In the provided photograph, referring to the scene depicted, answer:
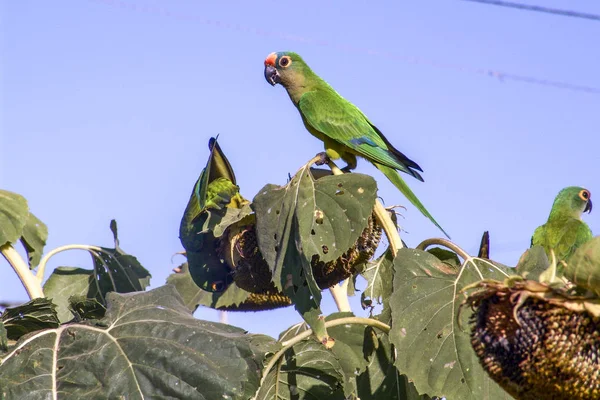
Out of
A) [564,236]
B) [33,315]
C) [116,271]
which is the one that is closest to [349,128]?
[116,271]

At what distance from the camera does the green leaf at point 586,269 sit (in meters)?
1.66

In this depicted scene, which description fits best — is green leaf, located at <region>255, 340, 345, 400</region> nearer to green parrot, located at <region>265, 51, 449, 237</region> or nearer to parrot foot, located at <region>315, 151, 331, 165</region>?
parrot foot, located at <region>315, 151, 331, 165</region>

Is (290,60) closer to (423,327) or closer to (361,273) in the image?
(361,273)

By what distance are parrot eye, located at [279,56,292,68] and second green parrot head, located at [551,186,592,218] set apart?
A: 2.47m

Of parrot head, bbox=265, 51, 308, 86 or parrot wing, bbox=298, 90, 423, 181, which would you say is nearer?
parrot wing, bbox=298, 90, 423, 181

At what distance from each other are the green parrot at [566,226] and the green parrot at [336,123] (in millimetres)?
1181

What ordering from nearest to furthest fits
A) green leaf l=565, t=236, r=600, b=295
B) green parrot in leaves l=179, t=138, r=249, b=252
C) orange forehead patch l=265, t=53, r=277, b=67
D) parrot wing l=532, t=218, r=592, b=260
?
green leaf l=565, t=236, r=600, b=295 → green parrot in leaves l=179, t=138, r=249, b=252 → parrot wing l=532, t=218, r=592, b=260 → orange forehead patch l=265, t=53, r=277, b=67

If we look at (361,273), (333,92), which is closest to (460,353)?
(361,273)

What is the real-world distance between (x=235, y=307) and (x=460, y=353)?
1.97m

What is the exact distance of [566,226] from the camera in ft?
19.4

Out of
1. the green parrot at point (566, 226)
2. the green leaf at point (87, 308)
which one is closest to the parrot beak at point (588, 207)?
the green parrot at point (566, 226)

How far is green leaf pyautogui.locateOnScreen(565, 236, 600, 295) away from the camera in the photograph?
166cm

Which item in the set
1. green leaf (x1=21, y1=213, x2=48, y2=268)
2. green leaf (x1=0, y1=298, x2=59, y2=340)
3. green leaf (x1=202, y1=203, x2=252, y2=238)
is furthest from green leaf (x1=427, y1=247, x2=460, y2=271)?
green leaf (x1=21, y1=213, x2=48, y2=268)

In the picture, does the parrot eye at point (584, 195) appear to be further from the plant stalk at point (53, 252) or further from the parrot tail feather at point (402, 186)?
the plant stalk at point (53, 252)
